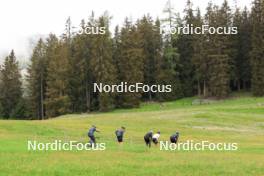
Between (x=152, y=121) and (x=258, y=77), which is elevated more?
(x=258, y=77)

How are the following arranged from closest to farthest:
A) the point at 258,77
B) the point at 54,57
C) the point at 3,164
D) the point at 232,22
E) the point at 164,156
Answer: the point at 3,164, the point at 164,156, the point at 258,77, the point at 54,57, the point at 232,22

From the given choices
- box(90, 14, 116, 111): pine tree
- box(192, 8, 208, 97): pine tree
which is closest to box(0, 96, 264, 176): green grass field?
box(90, 14, 116, 111): pine tree

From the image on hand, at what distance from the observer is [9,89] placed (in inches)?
3853

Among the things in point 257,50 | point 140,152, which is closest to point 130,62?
point 257,50

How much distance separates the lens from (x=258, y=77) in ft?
277

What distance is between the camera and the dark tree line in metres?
86.9

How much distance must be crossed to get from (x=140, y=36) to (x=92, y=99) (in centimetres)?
1509

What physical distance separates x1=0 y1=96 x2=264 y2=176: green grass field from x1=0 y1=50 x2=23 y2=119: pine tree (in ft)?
131

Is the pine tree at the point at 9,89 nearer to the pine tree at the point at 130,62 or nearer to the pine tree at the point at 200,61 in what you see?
the pine tree at the point at 130,62

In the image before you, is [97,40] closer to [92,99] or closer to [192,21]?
[92,99]

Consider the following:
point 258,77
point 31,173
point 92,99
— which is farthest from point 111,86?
point 31,173

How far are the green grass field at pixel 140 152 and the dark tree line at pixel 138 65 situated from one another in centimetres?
2332

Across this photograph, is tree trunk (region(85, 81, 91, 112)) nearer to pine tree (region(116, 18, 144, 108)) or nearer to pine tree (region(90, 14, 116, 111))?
pine tree (region(90, 14, 116, 111))

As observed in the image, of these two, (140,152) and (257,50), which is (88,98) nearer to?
(257,50)
